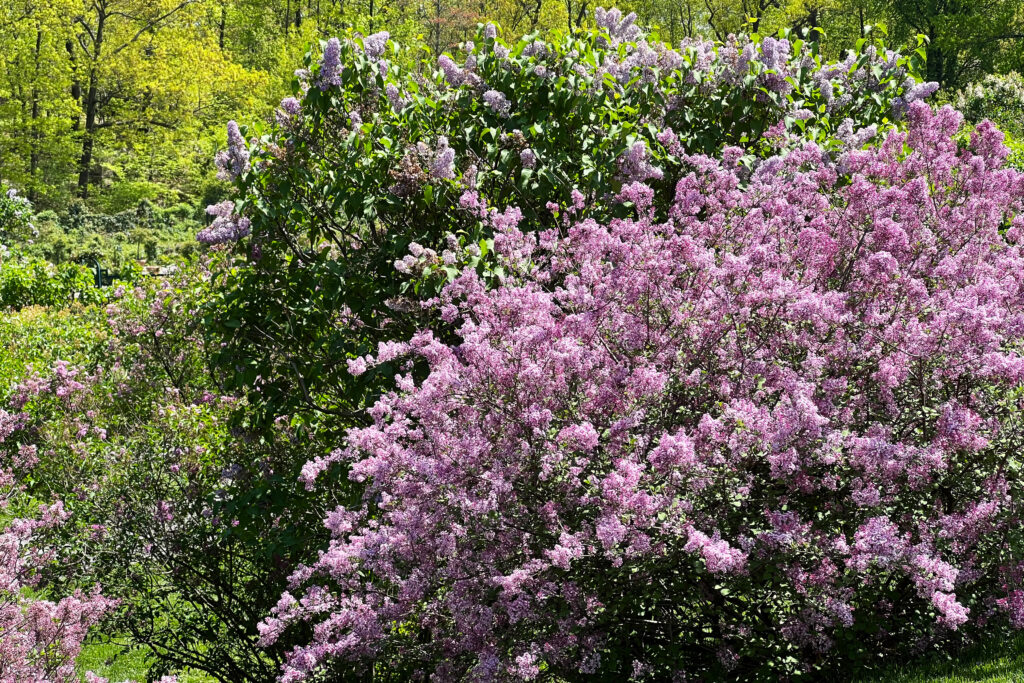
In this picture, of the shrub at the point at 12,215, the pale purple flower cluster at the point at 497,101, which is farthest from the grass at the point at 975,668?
the shrub at the point at 12,215

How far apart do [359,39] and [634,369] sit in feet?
11.8

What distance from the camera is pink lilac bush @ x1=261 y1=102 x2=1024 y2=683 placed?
355cm

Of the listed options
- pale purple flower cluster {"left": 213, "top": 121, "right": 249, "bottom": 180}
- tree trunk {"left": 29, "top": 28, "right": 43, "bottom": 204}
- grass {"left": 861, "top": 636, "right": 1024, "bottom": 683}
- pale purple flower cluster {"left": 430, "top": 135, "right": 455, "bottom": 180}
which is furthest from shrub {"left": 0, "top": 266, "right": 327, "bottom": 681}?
tree trunk {"left": 29, "top": 28, "right": 43, "bottom": 204}

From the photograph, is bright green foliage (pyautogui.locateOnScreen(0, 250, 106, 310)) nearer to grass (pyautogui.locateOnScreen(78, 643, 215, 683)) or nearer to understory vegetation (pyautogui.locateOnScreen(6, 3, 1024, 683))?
understory vegetation (pyautogui.locateOnScreen(6, 3, 1024, 683))

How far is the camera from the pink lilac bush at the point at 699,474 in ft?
11.6

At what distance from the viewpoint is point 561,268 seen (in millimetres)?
4871

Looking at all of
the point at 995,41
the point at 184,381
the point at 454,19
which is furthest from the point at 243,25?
the point at 184,381

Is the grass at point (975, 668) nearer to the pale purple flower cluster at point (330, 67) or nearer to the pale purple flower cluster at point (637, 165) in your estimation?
the pale purple flower cluster at point (637, 165)

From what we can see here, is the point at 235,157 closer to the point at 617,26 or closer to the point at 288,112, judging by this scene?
the point at 288,112

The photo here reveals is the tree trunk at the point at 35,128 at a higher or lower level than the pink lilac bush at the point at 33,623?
lower

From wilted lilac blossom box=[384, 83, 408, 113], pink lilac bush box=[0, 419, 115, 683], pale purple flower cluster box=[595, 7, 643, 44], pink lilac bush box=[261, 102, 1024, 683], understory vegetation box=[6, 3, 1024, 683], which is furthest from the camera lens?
pale purple flower cluster box=[595, 7, 643, 44]

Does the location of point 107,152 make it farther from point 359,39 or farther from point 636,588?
point 636,588

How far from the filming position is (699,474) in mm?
3545

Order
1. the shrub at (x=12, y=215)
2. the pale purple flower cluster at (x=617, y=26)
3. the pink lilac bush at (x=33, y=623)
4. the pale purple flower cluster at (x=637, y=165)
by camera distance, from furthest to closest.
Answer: the shrub at (x=12, y=215)
the pale purple flower cluster at (x=617, y=26)
the pale purple flower cluster at (x=637, y=165)
the pink lilac bush at (x=33, y=623)
